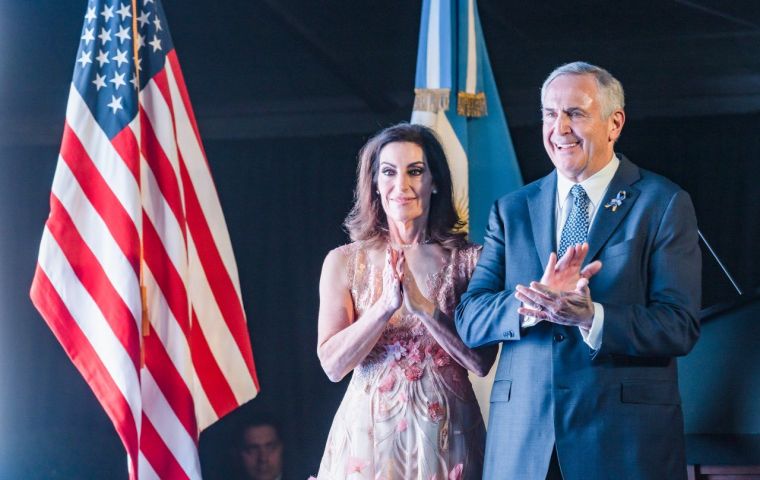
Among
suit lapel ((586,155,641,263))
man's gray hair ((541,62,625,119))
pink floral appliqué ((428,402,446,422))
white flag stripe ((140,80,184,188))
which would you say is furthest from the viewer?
white flag stripe ((140,80,184,188))

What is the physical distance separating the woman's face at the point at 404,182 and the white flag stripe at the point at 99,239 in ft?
3.49

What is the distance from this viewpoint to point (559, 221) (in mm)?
2258

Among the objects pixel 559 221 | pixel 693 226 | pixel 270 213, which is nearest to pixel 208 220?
pixel 270 213

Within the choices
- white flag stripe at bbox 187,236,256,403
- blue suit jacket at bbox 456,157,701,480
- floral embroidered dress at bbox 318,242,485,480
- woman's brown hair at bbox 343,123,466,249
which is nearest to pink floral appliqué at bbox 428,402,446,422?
floral embroidered dress at bbox 318,242,485,480

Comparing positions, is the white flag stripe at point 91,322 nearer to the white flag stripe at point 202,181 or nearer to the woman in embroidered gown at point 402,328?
the white flag stripe at point 202,181

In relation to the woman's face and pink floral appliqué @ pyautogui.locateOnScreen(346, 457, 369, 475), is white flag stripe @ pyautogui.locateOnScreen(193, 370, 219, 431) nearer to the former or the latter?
pink floral appliqué @ pyautogui.locateOnScreen(346, 457, 369, 475)

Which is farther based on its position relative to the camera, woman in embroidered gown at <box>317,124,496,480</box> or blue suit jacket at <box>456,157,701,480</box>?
woman in embroidered gown at <box>317,124,496,480</box>

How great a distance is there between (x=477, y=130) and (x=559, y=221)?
4.90 feet

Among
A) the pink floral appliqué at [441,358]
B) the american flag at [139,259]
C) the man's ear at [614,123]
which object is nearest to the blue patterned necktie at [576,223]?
the man's ear at [614,123]

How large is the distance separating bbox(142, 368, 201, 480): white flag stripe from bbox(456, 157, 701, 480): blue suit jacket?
144 centimetres

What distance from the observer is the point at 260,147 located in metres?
4.14

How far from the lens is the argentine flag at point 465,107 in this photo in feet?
11.8

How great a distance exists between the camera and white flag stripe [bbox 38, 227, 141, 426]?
3287mm

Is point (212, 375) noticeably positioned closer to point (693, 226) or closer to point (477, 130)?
point (477, 130)
